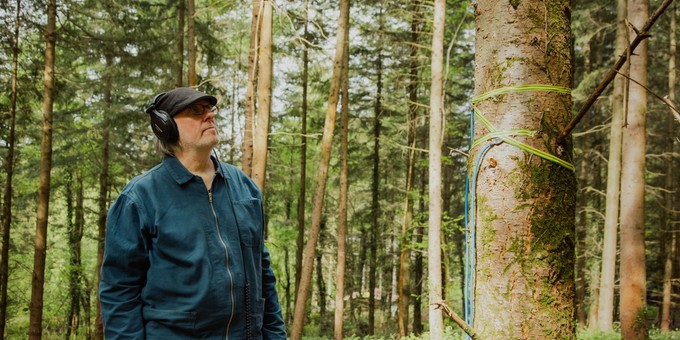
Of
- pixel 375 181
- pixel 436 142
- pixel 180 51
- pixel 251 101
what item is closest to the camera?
pixel 251 101

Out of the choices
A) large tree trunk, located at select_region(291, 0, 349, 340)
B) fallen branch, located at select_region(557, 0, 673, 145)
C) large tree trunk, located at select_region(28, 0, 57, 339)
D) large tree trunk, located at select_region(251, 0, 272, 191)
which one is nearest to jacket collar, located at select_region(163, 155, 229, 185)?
fallen branch, located at select_region(557, 0, 673, 145)

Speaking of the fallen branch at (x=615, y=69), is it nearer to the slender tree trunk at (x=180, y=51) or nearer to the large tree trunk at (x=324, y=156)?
the large tree trunk at (x=324, y=156)

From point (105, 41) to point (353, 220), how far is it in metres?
15.3

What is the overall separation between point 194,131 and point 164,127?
0.45 ft

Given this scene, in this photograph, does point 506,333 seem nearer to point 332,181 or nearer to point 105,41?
point 105,41

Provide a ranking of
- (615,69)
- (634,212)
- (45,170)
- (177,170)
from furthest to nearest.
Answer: (45,170) < (634,212) < (177,170) < (615,69)

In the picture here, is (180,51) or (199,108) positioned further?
(180,51)

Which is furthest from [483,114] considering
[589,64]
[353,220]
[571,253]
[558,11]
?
[353,220]

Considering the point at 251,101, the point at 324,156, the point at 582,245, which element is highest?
the point at 251,101

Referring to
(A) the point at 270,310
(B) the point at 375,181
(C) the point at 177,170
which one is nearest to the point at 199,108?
(C) the point at 177,170

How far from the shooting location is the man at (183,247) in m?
2.00

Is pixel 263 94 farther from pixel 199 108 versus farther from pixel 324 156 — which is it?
pixel 199 108

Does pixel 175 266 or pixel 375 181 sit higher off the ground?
pixel 375 181

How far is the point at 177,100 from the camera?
2.25m
